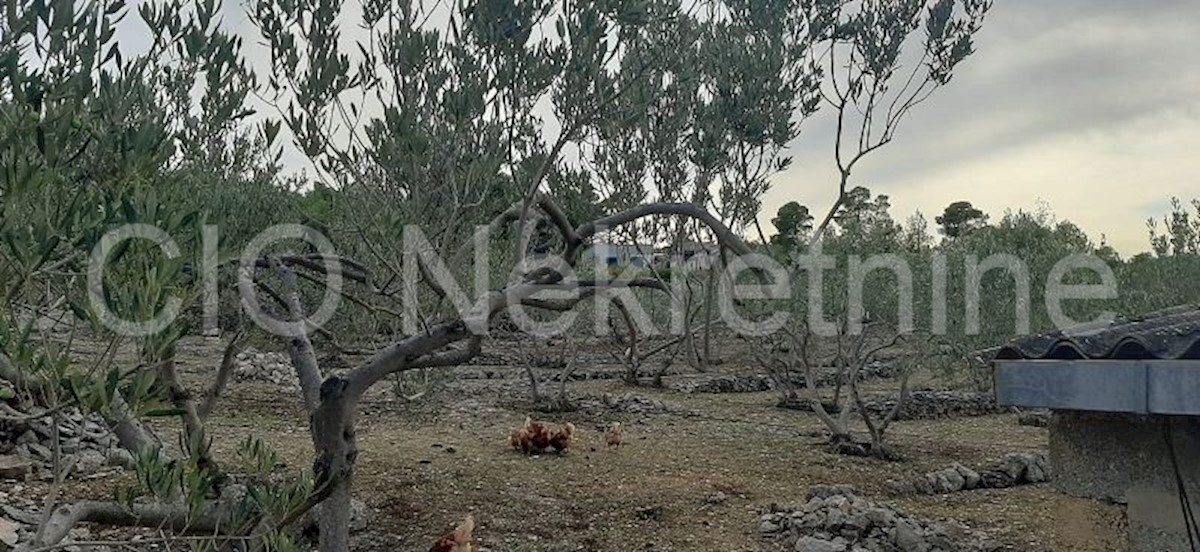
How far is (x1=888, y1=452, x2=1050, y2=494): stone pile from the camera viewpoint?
9.15 m

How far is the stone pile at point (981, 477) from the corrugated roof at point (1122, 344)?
4.26 m

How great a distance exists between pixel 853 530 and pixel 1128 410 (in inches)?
121

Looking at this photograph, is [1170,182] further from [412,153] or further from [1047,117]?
[412,153]

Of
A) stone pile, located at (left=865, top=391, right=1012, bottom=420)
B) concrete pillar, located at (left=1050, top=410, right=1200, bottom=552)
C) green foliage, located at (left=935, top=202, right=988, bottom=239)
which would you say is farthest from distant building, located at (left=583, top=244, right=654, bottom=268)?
green foliage, located at (left=935, top=202, right=988, bottom=239)

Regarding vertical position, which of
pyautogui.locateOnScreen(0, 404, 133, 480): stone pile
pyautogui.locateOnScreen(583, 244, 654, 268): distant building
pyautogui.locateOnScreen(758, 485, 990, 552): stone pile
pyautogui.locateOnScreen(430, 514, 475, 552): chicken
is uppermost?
pyautogui.locateOnScreen(583, 244, 654, 268): distant building

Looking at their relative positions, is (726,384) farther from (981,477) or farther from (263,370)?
A: (263,370)

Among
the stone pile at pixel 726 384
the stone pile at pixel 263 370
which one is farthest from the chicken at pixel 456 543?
the stone pile at pixel 726 384

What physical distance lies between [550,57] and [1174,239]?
15.6 meters

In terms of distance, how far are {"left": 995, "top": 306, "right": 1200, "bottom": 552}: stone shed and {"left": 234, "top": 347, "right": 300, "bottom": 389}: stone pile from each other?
13.0 metres

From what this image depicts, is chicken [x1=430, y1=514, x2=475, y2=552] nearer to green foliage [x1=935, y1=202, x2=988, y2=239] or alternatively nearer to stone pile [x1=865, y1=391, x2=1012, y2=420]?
stone pile [x1=865, y1=391, x2=1012, y2=420]

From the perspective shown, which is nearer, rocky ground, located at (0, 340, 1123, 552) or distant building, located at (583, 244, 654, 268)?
rocky ground, located at (0, 340, 1123, 552)

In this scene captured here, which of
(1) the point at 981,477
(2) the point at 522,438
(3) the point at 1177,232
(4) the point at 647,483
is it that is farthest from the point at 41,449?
(3) the point at 1177,232

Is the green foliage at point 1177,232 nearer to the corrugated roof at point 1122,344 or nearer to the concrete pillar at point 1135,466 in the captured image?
the corrugated roof at point 1122,344

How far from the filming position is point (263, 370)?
639 inches
